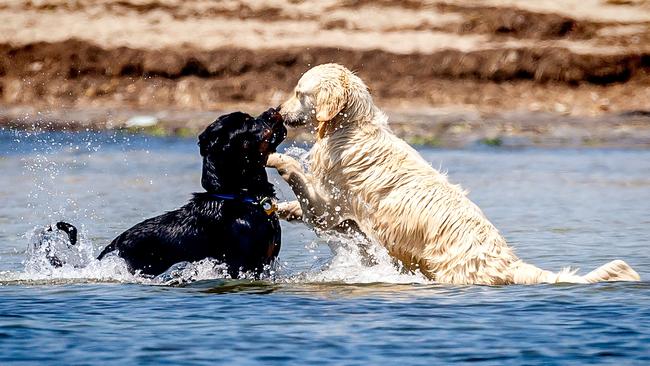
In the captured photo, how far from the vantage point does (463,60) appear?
2472cm

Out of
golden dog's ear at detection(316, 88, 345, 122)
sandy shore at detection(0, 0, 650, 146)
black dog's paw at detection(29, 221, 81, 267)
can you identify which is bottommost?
black dog's paw at detection(29, 221, 81, 267)

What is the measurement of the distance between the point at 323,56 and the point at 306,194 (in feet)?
54.7

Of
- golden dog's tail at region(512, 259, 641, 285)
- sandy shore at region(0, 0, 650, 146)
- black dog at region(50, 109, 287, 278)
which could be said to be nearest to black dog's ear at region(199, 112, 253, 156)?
black dog at region(50, 109, 287, 278)

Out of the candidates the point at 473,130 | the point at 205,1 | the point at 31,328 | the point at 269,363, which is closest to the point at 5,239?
the point at 31,328

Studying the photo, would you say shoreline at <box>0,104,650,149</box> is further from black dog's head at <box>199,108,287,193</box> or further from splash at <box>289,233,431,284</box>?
black dog's head at <box>199,108,287,193</box>

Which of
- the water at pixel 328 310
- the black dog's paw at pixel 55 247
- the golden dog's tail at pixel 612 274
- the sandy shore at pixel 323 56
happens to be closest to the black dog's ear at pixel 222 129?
the water at pixel 328 310

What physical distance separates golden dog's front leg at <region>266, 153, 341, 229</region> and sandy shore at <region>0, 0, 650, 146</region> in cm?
1454

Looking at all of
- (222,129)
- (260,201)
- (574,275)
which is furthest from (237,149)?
(574,275)

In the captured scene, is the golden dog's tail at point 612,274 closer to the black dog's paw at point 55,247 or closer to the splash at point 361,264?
the splash at point 361,264

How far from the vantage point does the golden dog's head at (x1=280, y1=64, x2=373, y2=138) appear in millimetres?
8227

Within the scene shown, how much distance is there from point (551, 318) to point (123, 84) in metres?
19.3

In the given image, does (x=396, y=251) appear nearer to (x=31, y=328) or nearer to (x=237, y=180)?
(x=237, y=180)

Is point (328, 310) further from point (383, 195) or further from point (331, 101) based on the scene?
point (331, 101)

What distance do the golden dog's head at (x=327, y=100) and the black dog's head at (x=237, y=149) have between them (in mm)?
267
